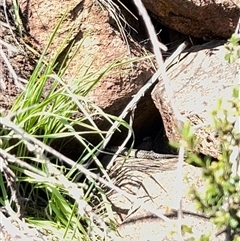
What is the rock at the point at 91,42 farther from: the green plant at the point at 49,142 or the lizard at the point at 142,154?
the lizard at the point at 142,154

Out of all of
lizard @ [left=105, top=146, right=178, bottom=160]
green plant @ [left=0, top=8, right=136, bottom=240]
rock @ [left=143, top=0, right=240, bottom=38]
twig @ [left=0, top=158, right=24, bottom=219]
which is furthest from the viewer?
lizard @ [left=105, top=146, right=178, bottom=160]

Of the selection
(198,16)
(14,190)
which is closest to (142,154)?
(198,16)

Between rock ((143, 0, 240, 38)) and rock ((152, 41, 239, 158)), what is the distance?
7 centimetres

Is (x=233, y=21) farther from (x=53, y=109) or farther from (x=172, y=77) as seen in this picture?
(x=53, y=109)

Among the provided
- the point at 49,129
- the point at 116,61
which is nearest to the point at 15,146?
the point at 49,129

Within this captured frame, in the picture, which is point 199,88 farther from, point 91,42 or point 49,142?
point 49,142

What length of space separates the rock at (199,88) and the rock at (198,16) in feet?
0.24

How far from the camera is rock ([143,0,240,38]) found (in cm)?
263

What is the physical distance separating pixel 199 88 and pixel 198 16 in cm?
31

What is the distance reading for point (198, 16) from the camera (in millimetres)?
2686

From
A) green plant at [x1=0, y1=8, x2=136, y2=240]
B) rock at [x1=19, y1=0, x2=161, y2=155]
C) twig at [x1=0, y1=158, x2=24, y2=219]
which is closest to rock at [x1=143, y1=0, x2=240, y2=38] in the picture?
rock at [x1=19, y1=0, x2=161, y2=155]

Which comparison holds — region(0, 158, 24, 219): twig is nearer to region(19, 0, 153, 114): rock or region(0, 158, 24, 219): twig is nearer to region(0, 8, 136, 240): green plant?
region(0, 8, 136, 240): green plant

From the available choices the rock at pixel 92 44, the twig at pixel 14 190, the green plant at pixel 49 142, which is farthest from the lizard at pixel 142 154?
the twig at pixel 14 190

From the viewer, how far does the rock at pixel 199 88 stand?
2451mm
